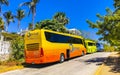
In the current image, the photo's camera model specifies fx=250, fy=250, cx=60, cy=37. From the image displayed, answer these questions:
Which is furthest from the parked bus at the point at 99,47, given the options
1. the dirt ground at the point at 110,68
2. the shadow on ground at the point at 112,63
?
the dirt ground at the point at 110,68

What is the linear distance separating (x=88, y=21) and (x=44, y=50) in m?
7.16

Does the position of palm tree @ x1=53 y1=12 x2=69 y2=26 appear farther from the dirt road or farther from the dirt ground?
the dirt road

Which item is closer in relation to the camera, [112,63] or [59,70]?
[59,70]

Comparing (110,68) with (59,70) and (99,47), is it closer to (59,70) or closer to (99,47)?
(59,70)

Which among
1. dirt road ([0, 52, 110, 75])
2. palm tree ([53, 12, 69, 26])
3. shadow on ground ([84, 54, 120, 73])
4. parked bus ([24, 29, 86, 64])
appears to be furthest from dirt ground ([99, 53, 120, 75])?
palm tree ([53, 12, 69, 26])

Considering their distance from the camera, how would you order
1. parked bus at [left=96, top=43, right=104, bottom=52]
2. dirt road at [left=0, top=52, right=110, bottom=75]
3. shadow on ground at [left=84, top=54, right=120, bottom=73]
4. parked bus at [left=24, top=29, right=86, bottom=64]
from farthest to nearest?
parked bus at [left=96, top=43, right=104, bottom=52]
parked bus at [left=24, top=29, right=86, bottom=64]
shadow on ground at [left=84, top=54, right=120, bottom=73]
dirt road at [left=0, top=52, right=110, bottom=75]

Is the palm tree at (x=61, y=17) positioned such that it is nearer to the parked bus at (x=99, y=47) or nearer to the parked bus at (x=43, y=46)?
the parked bus at (x=99, y=47)

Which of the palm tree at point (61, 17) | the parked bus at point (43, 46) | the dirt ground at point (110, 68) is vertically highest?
the palm tree at point (61, 17)

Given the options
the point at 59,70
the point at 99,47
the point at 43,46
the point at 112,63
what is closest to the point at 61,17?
the point at 99,47

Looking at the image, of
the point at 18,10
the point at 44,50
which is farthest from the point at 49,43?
the point at 18,10

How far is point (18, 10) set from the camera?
82.4 m

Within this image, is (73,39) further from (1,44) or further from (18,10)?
(18,10)

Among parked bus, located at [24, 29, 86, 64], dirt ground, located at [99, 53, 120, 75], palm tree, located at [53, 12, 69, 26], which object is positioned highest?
palm tree, located at [53, 12, 69, 26]

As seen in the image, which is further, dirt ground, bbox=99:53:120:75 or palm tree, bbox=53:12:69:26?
palm tree, bbox=53:12:69:26
